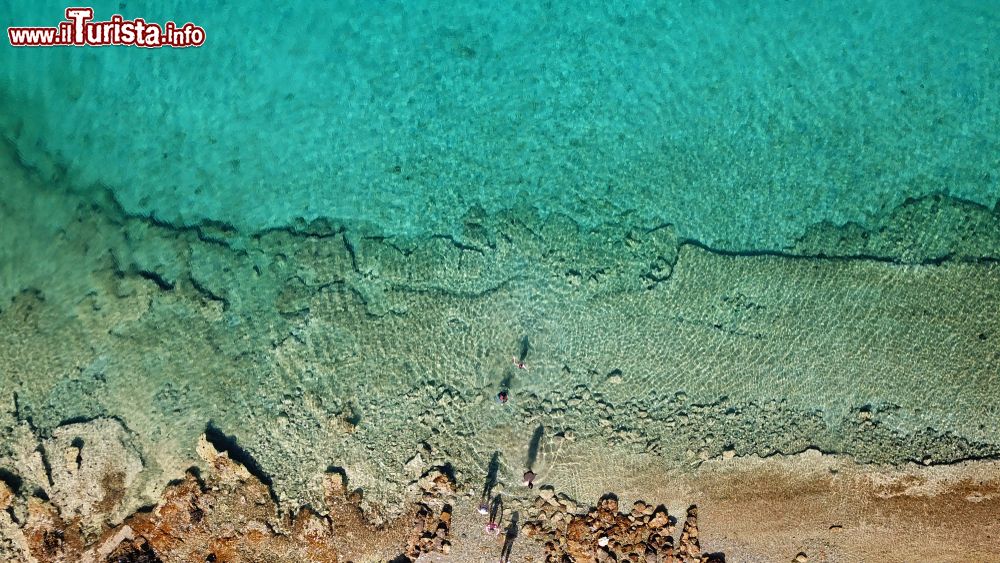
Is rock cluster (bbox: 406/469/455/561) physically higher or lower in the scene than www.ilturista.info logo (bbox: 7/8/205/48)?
lower

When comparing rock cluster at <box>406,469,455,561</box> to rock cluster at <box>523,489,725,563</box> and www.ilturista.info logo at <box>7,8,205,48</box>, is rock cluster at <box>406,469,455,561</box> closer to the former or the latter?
rock cluster at <box>523,489,725,563</box>

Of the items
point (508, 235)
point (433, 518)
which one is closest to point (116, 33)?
point (508, 235)

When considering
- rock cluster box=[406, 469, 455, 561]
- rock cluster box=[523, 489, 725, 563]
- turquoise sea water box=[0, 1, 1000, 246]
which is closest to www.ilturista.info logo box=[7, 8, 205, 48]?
turquoise sea water box=[0, 1, 1000, 246]

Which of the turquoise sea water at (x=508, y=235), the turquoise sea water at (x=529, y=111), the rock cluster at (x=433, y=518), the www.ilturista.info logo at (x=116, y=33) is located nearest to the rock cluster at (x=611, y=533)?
the turquoise sea water at (x=508, y=235)

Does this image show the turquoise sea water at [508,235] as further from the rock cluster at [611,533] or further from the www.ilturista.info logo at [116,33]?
the rock cluster at [611,533]

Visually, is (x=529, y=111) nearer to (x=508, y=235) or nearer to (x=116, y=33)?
(x=508, y=235)

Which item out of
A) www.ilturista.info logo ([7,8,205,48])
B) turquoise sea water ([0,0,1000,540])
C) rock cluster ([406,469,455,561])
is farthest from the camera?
www.ilturista.info logo ([7,8,205,48])
